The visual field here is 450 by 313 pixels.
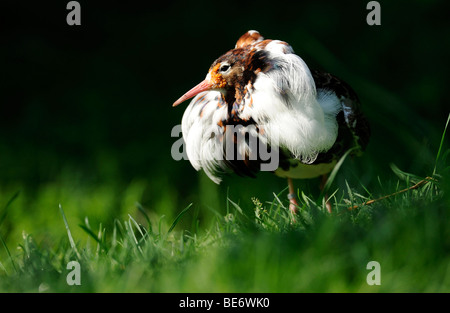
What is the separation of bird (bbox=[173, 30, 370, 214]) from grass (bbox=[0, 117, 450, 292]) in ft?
0.76

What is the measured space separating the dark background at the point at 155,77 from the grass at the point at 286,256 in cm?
120

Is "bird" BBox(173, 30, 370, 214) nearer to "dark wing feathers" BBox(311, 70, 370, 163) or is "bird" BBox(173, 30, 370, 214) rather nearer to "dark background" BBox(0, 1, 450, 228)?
"dark wing feathers" BBox(311, 70, 370, 163)

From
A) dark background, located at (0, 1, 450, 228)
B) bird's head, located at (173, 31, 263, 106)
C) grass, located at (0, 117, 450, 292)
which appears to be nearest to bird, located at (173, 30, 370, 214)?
bird's head, located at (173, 31, 263, 106)

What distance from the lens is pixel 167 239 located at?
2.20 metres

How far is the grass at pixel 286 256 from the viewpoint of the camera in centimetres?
167

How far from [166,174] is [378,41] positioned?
174 centimetres

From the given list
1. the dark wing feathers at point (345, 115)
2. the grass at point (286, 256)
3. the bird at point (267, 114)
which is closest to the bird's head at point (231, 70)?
the bird at point (267, 114)

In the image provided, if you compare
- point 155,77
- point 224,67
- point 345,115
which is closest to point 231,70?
point 224,67

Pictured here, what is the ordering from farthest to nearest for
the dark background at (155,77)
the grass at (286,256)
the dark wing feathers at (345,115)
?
the dark background at (155,77), the dark wing feathers at (345,115), the grass at (286,256)

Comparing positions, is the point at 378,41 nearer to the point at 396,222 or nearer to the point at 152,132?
the point at 152,132

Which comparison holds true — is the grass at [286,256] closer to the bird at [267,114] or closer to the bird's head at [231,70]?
the bird at [267,114]

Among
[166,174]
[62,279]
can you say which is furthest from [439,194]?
[166,174]

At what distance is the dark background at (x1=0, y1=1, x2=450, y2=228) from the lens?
359 centimetres

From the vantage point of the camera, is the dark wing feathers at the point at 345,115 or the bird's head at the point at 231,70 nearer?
the bird's head at the point at 231,70
